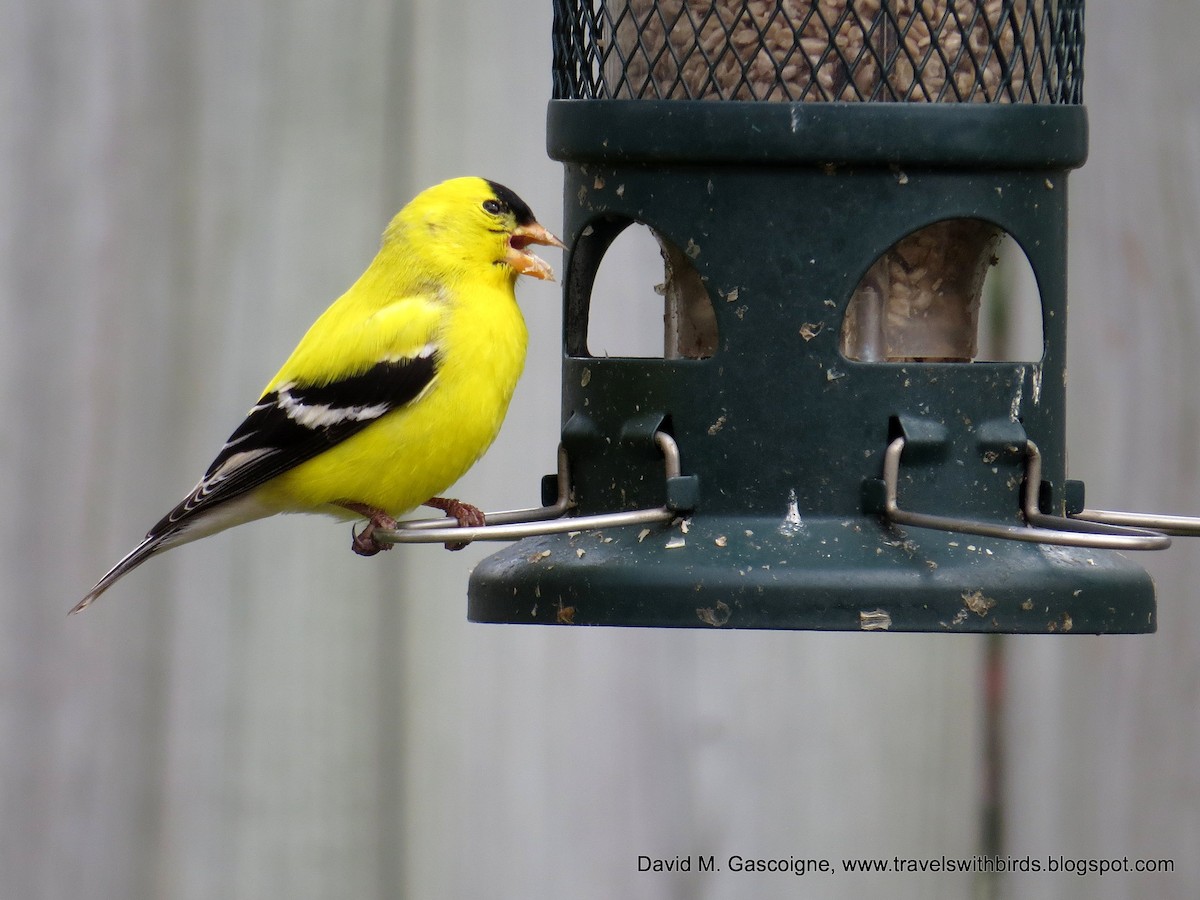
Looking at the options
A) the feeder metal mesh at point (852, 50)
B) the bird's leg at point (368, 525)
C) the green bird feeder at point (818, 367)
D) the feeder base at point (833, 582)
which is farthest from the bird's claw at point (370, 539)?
the feeder metal mesh at point (852, 50)

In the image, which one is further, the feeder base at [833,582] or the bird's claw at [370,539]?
the bird's claw at [370,539]

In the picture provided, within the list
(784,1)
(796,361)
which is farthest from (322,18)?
(796,361)

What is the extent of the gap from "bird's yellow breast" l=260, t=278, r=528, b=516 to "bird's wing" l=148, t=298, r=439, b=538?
0.03 m

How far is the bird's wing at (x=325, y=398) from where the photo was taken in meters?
3.27

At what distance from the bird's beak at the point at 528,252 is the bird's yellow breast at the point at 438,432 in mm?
101

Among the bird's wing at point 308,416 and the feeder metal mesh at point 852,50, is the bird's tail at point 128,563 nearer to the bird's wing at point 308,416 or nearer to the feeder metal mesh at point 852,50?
the bird's wing at point 308,416

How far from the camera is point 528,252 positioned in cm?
353

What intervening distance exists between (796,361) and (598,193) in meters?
0.50

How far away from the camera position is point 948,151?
2748mm

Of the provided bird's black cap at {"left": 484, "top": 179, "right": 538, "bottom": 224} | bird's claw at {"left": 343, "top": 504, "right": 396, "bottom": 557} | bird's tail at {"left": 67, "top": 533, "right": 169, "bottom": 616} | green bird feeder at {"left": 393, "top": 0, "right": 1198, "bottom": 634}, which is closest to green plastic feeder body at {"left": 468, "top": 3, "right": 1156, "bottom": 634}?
green bird feeder at {"left": 393, "top": 0, "right": 1198, "bottom": 634}

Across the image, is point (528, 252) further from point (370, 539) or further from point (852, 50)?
point (852, 50)

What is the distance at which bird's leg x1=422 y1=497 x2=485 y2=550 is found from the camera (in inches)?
130

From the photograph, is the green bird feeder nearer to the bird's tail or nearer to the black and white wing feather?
the black and white wing feather

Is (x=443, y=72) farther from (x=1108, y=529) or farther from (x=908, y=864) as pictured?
(x=908, y=864)
